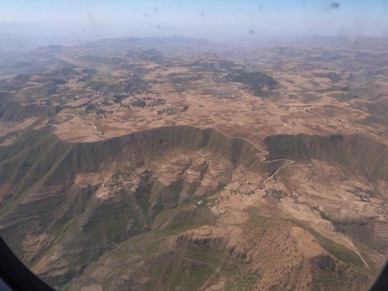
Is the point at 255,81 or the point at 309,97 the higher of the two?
the point at 309,97

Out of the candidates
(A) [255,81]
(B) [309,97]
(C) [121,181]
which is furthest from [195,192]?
(A) [255,81]

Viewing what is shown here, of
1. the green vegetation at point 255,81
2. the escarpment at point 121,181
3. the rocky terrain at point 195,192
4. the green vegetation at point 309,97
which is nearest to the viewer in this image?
the rocky terrain at point 195,192

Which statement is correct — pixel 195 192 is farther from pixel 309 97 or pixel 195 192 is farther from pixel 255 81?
pixel 255 81

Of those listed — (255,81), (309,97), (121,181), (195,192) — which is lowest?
(255,81)

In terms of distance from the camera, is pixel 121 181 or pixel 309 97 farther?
pixel 309 97

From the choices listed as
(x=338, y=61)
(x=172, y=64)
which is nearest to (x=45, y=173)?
(x=172, y=64)

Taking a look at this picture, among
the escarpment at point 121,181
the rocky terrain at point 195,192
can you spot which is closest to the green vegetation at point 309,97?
the rocky terrain at point 195,192

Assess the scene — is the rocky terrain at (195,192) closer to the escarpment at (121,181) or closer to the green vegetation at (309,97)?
the escarpment at (121,181)

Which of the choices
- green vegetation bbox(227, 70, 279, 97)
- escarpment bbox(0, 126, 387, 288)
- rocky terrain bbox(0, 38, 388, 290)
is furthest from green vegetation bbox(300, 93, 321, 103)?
escarpment bbox(0, 126, 387, 288)

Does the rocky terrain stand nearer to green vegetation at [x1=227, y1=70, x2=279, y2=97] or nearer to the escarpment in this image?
the escarpment
